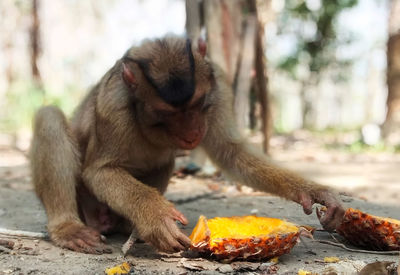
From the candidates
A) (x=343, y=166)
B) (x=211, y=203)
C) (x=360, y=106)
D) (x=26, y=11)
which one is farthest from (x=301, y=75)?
(x=360, y=106)

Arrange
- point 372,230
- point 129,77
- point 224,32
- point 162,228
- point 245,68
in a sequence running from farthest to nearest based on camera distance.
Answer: point 245,68, point 224,32, point 129,77, point 372,230, point 162,228

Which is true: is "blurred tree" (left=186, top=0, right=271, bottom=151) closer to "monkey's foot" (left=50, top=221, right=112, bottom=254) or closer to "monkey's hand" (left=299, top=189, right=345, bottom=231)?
"monkey's hand" (left=299, top=189, right=345, bottom=231)

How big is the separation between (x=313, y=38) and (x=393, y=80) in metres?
8.75

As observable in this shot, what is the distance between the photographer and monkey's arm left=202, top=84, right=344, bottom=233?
3.21 m

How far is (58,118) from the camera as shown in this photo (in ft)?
12.2

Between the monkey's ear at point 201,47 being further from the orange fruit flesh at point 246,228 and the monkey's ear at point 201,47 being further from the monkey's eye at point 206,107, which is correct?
the orange fruit flesh at point 246,228

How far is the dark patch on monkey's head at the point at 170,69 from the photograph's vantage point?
2906 mm

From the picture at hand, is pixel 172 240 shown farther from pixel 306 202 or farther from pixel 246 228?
pixel 306 202

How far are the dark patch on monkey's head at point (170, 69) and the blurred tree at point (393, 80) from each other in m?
11.0

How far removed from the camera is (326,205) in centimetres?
310

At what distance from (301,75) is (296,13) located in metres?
4.26

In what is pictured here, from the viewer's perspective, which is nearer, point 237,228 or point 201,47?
point 237,228

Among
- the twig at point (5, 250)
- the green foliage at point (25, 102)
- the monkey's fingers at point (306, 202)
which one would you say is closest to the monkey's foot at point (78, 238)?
the twig at point (5, 250)

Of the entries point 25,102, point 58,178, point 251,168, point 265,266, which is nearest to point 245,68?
point 251,168
